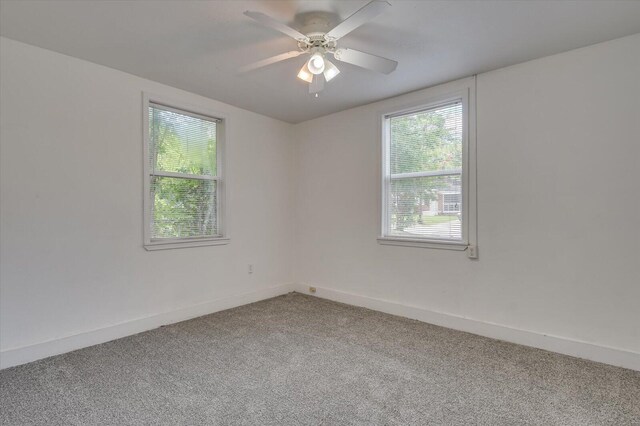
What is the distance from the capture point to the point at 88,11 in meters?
2.02

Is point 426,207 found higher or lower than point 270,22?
lower

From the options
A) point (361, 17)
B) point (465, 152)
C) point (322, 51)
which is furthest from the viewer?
point (465, 152)

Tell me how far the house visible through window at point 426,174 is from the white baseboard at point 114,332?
1865 mm

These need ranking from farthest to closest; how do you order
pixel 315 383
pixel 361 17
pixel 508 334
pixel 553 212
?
pixel 508 334 < pixel 553 212 < pixel 315 383 < pixel 361 17

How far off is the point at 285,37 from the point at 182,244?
2188mm

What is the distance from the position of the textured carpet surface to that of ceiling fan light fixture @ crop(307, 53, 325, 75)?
203 cm

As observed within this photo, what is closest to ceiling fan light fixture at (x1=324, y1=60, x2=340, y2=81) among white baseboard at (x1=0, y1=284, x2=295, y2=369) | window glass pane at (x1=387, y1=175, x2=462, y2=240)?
window glass pane at (x1=387, y1=175, x2=462, y2=240)

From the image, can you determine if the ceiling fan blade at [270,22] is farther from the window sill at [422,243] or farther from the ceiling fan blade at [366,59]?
the window sill at [422,243]

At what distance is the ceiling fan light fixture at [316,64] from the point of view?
2.12 m

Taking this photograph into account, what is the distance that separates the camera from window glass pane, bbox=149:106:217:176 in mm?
3221

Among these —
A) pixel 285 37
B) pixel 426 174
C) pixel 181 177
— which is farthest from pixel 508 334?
pixel 181 177

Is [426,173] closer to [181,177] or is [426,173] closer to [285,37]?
[285,37]

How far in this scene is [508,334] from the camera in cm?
278

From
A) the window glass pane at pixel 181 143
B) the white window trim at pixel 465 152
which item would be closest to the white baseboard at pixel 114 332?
the window glass pane at pixel 181 143
